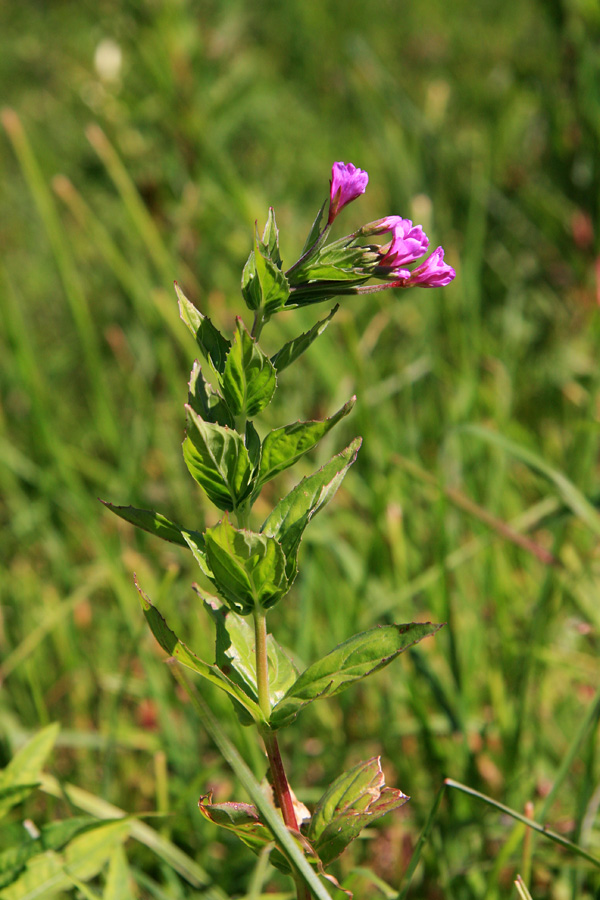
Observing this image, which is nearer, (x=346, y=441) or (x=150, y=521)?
(x=150, y=521)

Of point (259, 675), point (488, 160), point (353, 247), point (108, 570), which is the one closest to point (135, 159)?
point (488, 160)

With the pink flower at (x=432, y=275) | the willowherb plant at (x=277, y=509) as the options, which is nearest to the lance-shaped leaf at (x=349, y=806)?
the willowherb plant at (x=277, y=509)

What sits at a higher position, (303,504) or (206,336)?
(206,336)

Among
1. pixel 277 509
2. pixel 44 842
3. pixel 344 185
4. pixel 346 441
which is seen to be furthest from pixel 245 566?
pixel 346 441

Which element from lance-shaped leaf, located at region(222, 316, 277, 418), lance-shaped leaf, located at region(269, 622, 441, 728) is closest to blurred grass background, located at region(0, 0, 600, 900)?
lance-shaped leaf, located at region(269, 622, 441, 728)

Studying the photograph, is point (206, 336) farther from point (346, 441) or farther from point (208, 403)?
point (346, 441)

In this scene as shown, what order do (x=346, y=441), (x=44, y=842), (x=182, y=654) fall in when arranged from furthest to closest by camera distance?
(x=346, y=441), (x=44, y=842), (x=182, y=654)

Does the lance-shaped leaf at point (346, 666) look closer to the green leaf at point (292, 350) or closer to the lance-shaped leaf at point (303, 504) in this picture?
the lance-shaped leaf at point (303, 504)
